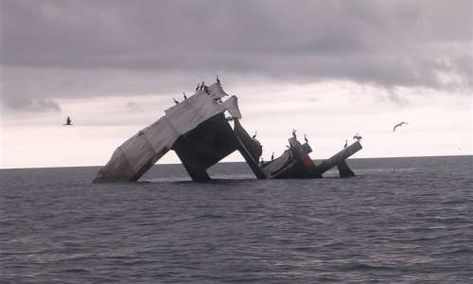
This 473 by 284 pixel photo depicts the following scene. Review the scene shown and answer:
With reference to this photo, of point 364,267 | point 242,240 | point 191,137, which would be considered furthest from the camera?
point 191,137

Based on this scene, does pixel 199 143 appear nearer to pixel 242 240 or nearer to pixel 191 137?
pixel 191 137

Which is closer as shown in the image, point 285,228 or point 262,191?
point 285,228

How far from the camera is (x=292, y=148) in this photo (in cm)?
6256

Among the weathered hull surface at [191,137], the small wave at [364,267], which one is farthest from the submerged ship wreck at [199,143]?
the small wave at [364,267]

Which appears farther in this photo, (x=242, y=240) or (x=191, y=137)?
(x=191, y=137)

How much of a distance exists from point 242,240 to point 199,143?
2925 centimetres

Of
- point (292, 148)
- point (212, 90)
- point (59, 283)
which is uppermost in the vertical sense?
point (212, 90)

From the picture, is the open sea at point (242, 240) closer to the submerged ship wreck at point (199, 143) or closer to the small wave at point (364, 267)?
the small wave at point (364, 267)

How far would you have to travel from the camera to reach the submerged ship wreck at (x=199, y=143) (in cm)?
5728

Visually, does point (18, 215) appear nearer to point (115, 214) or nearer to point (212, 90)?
point (115, 214)

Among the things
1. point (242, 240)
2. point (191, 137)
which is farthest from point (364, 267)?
point (191, 137)

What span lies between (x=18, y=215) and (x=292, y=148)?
23941 millimetres

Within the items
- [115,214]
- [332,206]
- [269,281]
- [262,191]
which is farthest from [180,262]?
[262,191]

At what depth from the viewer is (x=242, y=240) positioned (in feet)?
101
